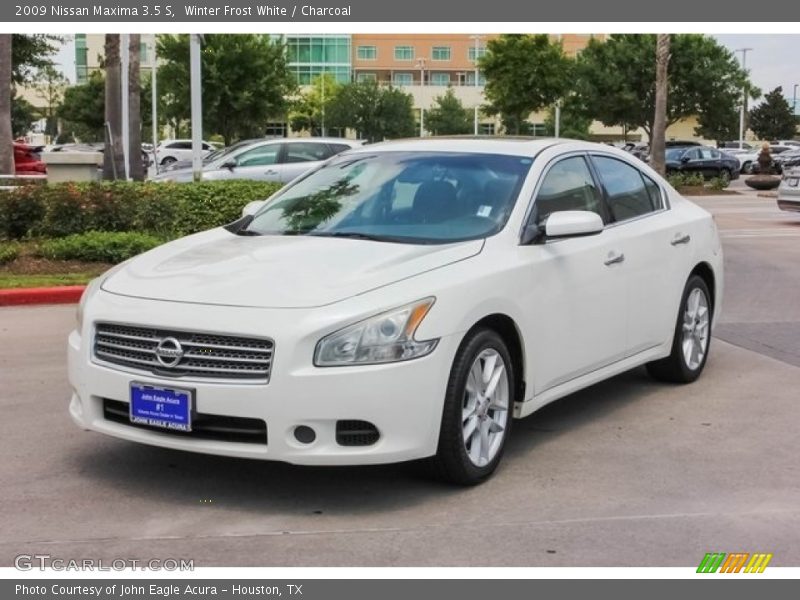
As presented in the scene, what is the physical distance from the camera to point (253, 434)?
15.6ft

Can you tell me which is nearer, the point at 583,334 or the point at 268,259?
the point at 268,259

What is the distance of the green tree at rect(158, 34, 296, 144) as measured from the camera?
39594mm

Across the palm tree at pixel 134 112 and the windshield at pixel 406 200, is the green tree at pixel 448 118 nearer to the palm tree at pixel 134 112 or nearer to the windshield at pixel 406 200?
the palm tree at pixel 134 112

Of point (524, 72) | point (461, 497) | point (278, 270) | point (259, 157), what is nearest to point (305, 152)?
point (259, 157)

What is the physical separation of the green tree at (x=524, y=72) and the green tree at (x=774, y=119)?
48.7 metres

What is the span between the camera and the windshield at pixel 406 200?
5786 mm

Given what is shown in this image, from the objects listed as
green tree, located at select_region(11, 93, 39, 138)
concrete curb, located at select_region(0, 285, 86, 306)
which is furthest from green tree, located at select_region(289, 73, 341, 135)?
concrete curb, located at select_region(0, 285, 86, 306)

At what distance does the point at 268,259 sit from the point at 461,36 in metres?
102

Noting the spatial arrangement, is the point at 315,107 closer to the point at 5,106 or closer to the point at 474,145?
the point at 5,106

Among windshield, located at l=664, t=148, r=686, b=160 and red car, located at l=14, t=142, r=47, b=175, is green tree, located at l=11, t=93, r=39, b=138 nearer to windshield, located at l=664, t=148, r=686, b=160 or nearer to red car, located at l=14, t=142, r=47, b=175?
red car, located at l=14, t=142, r=47, b=175

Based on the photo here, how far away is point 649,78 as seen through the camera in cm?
4347

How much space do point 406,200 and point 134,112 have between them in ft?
75.4
